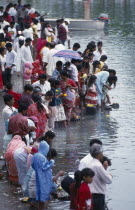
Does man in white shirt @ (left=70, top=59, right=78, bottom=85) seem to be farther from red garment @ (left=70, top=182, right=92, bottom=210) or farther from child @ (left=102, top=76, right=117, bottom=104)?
red garment @ (left=70, top=182, right=92, bottom=210)

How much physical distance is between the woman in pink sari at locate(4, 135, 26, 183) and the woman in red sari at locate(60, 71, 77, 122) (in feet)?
14.7

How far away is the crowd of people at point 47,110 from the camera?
32.2ft

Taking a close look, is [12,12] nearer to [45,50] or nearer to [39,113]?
[45,50]

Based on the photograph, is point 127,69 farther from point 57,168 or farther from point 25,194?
point 25,194

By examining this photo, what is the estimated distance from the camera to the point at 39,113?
1377cm

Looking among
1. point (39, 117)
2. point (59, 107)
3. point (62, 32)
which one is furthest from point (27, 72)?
point (62, 32)

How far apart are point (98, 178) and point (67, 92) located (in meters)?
6.64

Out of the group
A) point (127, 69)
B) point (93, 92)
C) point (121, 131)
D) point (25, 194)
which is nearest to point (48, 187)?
point (25, 194)

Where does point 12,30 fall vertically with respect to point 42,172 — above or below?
above

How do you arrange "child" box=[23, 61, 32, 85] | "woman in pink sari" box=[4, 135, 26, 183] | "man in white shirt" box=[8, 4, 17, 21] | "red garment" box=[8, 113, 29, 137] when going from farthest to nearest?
"man in white shirt" box=[8, 4, 17, 21]
"child" box=[23, 61, 32, 85]
"red garment" box=[8, 113, 29, 137]
"woman in pink sari" box=[4, 135, 26, 183]

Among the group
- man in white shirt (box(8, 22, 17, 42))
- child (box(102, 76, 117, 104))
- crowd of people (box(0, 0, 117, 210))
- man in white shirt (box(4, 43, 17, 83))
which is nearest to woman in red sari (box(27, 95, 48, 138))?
crowd of people (box(0, 0, 117, 210))

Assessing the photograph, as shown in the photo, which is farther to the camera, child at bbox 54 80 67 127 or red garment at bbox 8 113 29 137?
child at bbox 54 80 67 127

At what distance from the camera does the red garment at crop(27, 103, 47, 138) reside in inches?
540

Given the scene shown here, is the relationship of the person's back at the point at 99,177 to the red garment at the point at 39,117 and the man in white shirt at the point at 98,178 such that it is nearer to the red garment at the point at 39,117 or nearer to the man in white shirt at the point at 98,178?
the man in white shirt at the point at 98,178
